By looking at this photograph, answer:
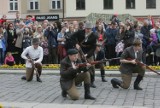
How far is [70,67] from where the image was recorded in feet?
39.0

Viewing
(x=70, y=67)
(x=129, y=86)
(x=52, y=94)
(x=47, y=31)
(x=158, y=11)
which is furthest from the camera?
(x=158, y=11)

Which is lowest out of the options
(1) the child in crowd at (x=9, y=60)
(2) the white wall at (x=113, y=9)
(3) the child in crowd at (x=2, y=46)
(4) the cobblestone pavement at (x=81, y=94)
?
(4) the cobblestone pavement at (x=81, y=94)

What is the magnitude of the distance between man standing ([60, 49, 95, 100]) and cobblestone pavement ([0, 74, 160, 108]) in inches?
7.8

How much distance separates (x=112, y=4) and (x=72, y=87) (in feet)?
126

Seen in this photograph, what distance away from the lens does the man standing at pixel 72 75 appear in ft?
38.8

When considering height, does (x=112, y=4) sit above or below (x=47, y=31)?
above

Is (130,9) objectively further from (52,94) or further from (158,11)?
(52,94)

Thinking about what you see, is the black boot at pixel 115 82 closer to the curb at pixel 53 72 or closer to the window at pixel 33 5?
the curb at pixel 53 72

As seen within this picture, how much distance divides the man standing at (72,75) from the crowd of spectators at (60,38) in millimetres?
6659

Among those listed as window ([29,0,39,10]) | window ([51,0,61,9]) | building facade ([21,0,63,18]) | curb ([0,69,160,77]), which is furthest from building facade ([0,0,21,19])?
curb ([0,69,160,77])

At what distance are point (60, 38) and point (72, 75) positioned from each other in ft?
27.2

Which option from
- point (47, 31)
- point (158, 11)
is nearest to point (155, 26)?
point (47, 31)

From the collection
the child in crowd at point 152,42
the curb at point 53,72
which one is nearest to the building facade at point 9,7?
the child in crowd at point 152,42

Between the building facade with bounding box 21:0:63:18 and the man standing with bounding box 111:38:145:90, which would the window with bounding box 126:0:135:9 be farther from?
the man standing with bounding box 111:38:145:90
